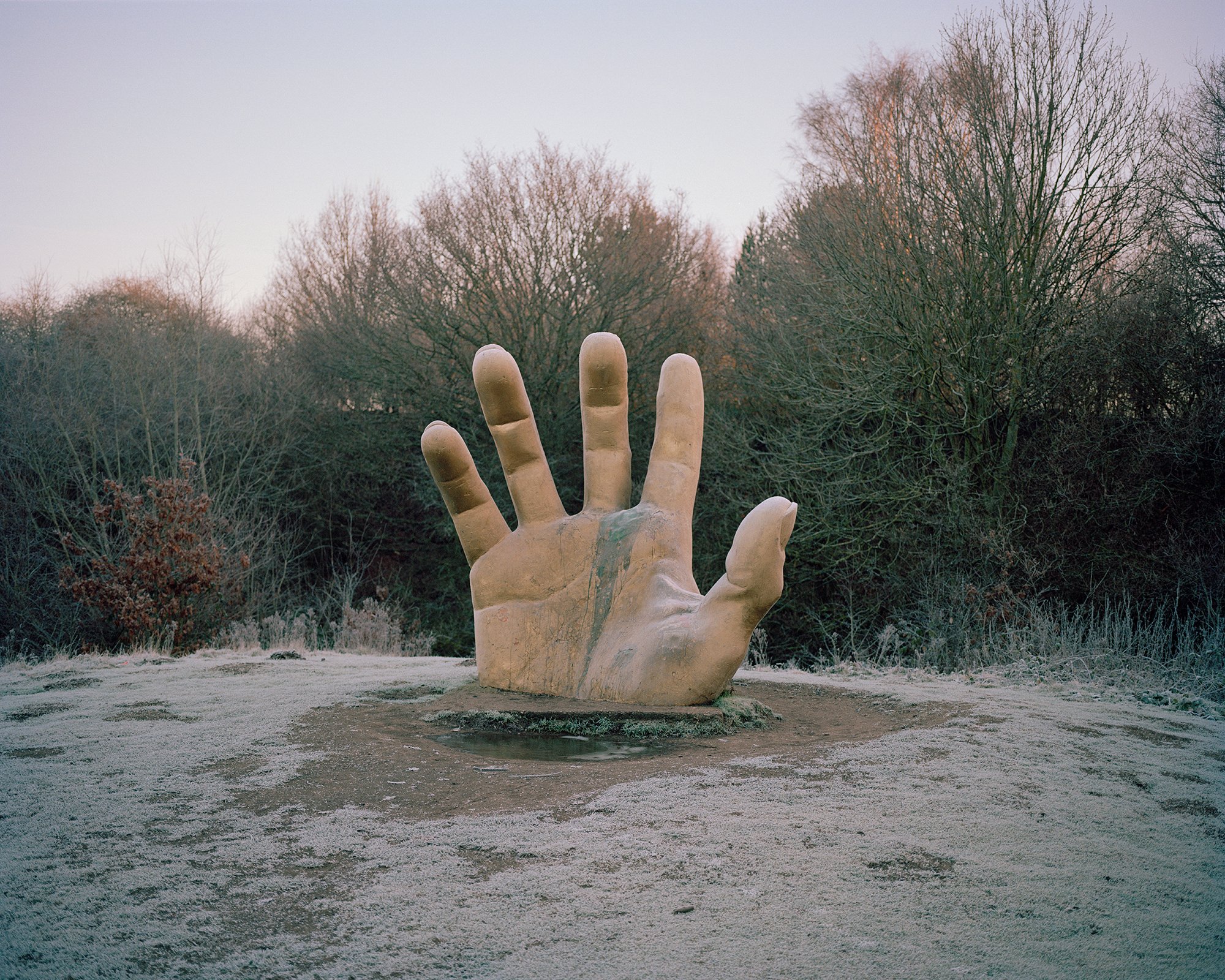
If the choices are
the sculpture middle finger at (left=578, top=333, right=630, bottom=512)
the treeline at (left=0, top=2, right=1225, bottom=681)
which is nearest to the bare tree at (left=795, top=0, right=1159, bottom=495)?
the treeline at (left=0, top=2, right=1225, bottom=681)

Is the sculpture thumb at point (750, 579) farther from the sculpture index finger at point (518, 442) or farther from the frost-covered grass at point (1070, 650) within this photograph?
the frost-covered grass at point (1070, 650)

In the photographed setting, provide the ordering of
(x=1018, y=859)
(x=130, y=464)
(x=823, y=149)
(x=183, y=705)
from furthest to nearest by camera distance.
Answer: (x=130, y=464)
(x=823, y=149)
(x=183, y=705)
(x=1018, y=859)

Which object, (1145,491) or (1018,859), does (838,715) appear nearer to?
(1018,859)

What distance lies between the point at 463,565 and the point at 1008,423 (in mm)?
9433

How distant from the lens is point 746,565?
3.38 meters

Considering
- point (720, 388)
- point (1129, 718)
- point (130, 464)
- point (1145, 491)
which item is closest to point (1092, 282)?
point (1145, 491)

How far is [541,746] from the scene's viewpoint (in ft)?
10.7

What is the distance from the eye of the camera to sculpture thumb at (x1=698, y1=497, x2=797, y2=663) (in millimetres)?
3352

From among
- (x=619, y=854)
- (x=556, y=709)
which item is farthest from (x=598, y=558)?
(x=619, y=854)

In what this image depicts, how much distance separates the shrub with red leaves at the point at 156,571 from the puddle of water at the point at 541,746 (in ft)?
22.2

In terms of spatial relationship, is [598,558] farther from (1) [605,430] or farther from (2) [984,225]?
(2) [984,225]

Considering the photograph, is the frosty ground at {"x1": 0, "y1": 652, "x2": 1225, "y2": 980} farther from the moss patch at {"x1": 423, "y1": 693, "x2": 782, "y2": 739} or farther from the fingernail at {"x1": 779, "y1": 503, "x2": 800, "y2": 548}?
the fingernail at {"x1": 779, "y1": 503, "x2": 800, "y2": 548}

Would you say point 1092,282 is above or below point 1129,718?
above

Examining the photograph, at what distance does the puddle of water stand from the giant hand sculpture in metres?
0.42
